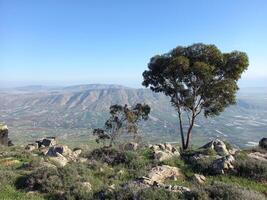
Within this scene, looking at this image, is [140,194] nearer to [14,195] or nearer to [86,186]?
[86,186]

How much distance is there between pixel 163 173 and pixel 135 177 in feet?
5.94

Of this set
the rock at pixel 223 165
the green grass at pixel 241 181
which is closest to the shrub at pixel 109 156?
the rock at pixel 223 165

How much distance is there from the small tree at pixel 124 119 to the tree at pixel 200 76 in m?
19.4

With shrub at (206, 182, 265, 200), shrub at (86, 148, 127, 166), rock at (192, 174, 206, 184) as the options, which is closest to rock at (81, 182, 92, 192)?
shrub at (206, 182, 265, 200)

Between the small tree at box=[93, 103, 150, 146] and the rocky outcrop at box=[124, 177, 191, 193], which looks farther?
the small tree at box=[93, 103, 150, 146]

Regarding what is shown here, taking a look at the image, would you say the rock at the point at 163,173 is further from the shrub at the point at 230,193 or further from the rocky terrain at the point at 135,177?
the shrub at the point at 230,193

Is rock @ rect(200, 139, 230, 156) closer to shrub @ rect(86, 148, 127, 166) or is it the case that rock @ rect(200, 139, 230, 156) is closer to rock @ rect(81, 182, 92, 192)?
shrub @ rect(86, 148, 127, 166)

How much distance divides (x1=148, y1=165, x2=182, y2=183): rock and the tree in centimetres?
1711

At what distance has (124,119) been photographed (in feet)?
201

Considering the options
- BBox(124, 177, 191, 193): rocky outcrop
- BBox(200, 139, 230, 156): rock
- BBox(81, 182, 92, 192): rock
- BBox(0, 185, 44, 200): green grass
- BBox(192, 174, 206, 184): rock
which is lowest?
BBox(200, 139, 230, 156): rock

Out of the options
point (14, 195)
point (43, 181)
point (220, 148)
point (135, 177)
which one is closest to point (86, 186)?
point (43, 181)

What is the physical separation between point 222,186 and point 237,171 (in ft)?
24.5

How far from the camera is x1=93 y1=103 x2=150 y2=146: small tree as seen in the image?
6031 centimetres

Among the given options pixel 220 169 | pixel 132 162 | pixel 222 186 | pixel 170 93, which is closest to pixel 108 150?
pixel 132 162
